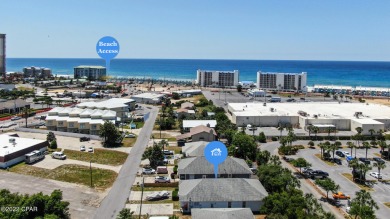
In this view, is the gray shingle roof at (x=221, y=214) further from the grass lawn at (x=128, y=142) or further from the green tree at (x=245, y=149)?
the grass lawn at (x=128, y=142)

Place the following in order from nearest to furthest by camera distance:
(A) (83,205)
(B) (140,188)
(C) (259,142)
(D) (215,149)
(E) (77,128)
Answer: (D) (215,149) < (A) (83,205) < (B) (140,188) < (C) (259,142) < (E) (77,128)

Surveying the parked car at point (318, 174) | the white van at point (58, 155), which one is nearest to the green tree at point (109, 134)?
the white van at point (58, 155)

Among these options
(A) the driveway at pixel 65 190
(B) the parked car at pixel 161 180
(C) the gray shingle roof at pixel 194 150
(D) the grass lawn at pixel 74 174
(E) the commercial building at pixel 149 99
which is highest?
(E) the commercial building at pixel 149 99

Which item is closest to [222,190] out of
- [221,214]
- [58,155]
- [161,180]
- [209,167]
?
[221,214]

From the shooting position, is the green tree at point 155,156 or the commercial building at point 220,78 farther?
the commercial building at point 220,78

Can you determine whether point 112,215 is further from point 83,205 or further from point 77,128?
point 77,128

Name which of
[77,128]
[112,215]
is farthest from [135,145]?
[112,215]

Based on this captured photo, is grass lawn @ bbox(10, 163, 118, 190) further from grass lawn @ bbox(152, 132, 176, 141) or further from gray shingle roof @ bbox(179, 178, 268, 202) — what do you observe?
grass lawn @ bbox(152, 132, 176, 141)
